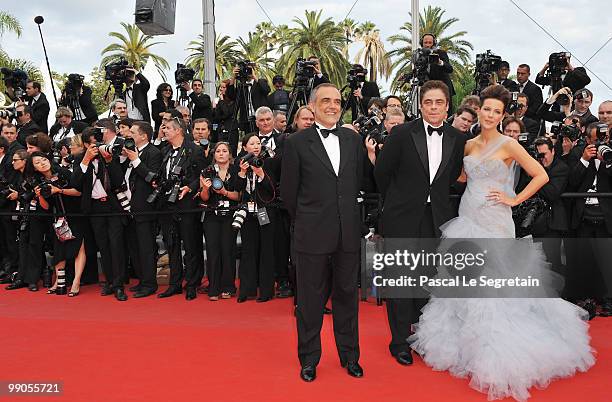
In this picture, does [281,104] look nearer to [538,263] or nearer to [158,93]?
[158,93]

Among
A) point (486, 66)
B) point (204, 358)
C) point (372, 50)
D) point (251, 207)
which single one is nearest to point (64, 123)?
point (251, 207)

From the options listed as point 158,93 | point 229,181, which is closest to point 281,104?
point 158,93

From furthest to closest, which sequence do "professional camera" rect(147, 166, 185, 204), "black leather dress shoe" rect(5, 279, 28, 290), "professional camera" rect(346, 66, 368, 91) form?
"professional camera" rect(346, 66, 368, 91) → "black leather dress shoe" rect(5, 279, 28, 290) → "professional camera" rect(147, 166, 185, 204)

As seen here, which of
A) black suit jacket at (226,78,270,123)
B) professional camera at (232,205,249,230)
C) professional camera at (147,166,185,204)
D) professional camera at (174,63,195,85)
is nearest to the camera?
professional camera at (232,205,249,230)

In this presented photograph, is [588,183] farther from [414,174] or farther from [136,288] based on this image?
[136,288]

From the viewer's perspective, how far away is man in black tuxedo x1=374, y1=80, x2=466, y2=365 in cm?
391

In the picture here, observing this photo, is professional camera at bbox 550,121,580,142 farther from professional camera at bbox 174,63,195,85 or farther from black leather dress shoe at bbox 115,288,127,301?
professional camera at bbox 174,63,195,85

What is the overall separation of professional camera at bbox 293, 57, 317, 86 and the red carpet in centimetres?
322

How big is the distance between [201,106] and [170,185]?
9.99ft

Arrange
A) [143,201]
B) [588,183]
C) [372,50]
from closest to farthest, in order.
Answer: [588,183]
[143,201]
[372,50]

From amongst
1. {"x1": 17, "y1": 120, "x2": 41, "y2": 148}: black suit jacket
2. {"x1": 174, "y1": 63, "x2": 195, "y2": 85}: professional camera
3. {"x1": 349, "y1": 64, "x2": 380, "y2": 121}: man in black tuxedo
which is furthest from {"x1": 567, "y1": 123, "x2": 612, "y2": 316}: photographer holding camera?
{"x1": 17, "y1": 120, "x2": 41, "y2": 148}: black suit jacket

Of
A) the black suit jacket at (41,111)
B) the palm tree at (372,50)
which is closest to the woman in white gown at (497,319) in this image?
the black suit jacket at (41,111)

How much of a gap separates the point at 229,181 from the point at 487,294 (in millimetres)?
3062

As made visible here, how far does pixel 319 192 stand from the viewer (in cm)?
369
